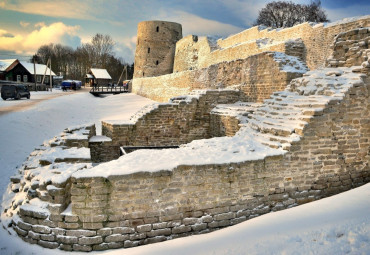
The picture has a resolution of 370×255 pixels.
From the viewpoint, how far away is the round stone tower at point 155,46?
31031 millimetres

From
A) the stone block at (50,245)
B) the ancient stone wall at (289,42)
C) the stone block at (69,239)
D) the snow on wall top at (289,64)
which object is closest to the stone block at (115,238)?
the stone block at (69,239)

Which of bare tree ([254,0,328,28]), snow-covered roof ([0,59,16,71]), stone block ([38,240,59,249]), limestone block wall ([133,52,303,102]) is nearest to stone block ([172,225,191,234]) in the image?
stone block ([38,240,59,249])

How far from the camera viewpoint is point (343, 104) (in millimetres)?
6008

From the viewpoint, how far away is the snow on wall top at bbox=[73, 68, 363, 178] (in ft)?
16.0

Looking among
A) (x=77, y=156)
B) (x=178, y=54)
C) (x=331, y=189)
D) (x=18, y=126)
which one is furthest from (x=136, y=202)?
(x=178, y=54)

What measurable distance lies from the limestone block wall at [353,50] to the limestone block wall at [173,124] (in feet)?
15.1

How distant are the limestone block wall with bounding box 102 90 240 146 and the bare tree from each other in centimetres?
3026

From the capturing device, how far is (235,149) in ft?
19.1

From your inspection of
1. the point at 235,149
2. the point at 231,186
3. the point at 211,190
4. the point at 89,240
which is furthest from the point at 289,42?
the point at 89,240

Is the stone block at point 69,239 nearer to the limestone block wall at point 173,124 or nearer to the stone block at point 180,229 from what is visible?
the stone block at point 180,229

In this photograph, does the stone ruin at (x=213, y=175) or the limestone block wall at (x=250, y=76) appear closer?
the stone ruin at (x=213, y=175)

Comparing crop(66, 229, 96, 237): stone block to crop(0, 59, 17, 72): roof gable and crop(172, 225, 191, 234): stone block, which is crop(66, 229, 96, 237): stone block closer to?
crop(172, 225, 191, 234): stone block

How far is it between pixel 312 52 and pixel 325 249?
12.7 m

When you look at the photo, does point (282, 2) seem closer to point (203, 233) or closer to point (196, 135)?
point (196, 135)
